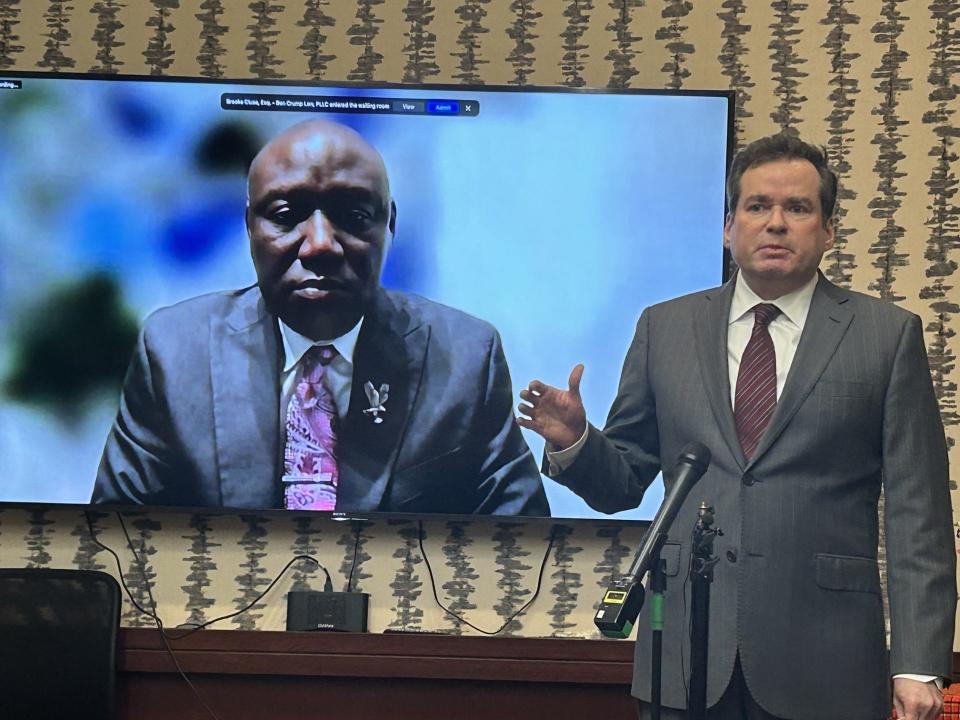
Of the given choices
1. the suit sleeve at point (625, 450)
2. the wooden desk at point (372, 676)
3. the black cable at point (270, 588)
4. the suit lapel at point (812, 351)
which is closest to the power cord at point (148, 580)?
the black cable at point (270, 588)

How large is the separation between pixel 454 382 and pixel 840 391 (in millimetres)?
1550

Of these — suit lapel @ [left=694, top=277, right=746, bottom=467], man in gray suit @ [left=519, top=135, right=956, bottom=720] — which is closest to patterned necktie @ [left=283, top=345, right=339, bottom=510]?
man in gray suit @ [left=519, top=135, right=956, bottom=720]

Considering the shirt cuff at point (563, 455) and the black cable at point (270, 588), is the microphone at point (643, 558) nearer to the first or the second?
the shirt cuff at point (563, 455)

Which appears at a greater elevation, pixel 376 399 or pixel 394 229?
pixel 394 229

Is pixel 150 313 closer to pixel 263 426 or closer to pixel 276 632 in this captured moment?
pixel 263 426

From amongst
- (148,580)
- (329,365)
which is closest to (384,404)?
(329,365)

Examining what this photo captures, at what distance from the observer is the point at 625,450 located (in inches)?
84.7

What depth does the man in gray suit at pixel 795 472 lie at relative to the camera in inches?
75.4

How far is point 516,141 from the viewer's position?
11.2ft

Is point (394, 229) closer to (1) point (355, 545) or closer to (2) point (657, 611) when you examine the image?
(1) point (355, 545)

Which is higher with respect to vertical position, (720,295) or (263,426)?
(720,295)

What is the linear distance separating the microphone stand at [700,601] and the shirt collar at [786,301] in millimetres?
505

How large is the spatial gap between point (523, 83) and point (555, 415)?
176 cm

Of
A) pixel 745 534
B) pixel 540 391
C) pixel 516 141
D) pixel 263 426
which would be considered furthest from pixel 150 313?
pixel 745 534
